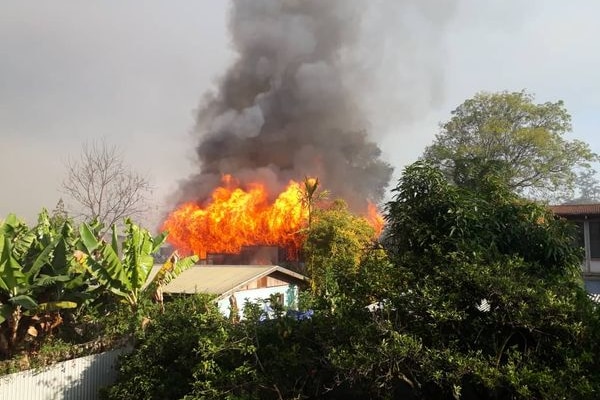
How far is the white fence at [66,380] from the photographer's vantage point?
8.81m

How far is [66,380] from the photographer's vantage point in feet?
31.5

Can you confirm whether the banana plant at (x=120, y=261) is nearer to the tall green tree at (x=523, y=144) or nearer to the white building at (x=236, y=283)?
the white building at (x=236, y=283)

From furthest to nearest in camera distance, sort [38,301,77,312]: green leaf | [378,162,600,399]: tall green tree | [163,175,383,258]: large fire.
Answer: [163,175,383,258]: large fire
[38,301,77,312]: green leaf
[378,162,600,399]: tall green tree

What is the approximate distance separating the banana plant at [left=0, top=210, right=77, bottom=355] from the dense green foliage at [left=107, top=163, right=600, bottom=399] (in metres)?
2.59

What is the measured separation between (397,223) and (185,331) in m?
4.46

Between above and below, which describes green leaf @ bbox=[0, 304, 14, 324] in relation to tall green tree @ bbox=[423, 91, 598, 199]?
below

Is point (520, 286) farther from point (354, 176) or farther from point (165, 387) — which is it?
point (354, 176)

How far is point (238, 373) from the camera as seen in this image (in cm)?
810

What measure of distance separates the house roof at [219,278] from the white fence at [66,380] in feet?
19.2

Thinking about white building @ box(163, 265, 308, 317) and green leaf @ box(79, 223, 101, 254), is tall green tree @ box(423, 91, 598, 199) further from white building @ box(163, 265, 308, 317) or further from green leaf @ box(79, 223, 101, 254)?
green leaf @ box(79, 223, 101, 254)

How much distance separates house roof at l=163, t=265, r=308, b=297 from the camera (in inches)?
675

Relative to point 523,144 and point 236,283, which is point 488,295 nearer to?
point 236,283

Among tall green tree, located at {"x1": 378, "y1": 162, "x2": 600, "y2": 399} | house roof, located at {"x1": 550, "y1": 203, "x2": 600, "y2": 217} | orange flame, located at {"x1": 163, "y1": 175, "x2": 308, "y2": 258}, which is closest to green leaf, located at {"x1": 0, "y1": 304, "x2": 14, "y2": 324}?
tall green tree, located at {"x1": 378, "y1": 162, "x2": 600, "y2": 399}

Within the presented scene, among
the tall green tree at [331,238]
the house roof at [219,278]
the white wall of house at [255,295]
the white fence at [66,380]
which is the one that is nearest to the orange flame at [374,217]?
the tall green tree at [331,238]
